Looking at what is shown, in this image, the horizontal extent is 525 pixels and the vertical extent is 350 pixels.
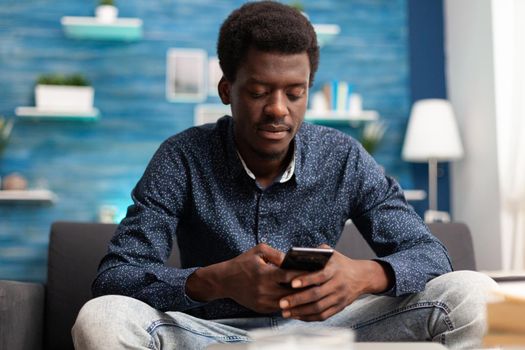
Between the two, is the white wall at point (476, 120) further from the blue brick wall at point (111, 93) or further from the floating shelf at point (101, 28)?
the floating shelf at point (101, 28)

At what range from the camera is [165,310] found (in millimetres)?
1418

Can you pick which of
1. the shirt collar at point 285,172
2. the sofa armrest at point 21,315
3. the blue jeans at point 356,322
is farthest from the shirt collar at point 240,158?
the sofa armrest at point 21,315

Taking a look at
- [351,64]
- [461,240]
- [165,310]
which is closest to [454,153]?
[351,64]

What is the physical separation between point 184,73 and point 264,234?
8.48 ft

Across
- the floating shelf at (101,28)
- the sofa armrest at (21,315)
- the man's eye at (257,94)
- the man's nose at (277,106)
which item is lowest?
the sofa armrest at (21,315)

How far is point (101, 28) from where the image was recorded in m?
3.86

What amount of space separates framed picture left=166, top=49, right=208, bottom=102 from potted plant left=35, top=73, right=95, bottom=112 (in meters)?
0.50

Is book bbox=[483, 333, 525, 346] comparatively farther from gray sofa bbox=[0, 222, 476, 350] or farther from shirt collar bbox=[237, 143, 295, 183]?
gray sofa bbox=[0, 222, 476, 350]

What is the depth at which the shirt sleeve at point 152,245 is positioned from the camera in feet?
4.55

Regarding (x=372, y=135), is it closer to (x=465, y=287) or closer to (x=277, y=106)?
(x=277, y=106)

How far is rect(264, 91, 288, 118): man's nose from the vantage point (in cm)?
153

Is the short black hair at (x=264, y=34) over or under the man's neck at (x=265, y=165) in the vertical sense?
over

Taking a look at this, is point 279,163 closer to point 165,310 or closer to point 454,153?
point 165,310

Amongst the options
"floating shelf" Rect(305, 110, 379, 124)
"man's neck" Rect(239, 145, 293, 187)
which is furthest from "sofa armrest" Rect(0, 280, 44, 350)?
"floating shelf" Rect(305, 110, 379, 124)
